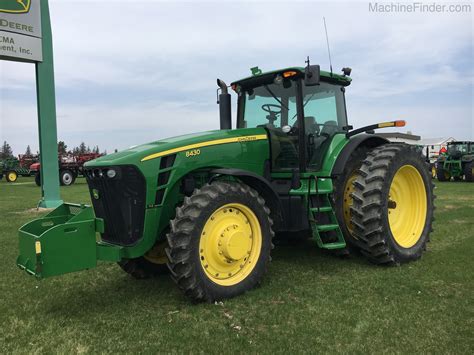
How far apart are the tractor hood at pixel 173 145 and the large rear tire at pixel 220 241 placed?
519 mm

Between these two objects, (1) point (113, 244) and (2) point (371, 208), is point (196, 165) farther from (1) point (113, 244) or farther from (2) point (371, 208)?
(2) point (371, 208)

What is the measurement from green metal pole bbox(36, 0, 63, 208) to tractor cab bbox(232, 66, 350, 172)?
28.9ft

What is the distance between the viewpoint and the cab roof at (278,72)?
511cm

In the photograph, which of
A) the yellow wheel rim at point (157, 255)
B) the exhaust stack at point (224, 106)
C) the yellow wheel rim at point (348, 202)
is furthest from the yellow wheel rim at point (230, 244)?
the exhaust stack at point (224, 106)

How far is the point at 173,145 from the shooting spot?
4.17 metres

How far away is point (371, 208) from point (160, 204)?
2428mm

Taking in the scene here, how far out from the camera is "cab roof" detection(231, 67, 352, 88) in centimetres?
511

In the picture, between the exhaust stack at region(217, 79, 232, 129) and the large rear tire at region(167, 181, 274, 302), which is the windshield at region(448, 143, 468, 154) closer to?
the exhaust stack at region(217, 79, 232, 129)

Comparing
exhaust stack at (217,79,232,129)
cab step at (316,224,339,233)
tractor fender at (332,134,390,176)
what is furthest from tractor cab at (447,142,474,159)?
cab step at (316,224,339,233)

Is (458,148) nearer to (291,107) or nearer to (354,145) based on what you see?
(354,145)

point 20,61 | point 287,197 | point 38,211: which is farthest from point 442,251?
point 20,61

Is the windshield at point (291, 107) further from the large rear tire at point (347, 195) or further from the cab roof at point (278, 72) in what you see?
the large rear tire at point (347, 195)

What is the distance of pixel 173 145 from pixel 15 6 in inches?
417

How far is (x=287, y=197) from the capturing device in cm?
502
